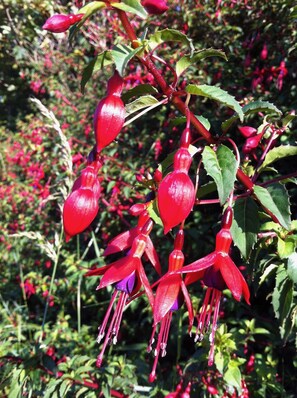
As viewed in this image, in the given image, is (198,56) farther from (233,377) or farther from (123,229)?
(123,229)

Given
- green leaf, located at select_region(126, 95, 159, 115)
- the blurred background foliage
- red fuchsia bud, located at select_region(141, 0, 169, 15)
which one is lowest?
the blurred background foliage

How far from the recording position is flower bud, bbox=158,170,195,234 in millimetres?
416

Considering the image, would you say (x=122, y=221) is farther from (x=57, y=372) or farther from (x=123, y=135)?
(x=57, y=372)

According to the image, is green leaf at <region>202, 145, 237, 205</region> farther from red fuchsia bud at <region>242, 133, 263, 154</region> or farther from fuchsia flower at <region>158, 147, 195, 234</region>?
red fuchsia bud at <region>242, 133, 263, 154</region>

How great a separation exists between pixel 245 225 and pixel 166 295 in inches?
8.2

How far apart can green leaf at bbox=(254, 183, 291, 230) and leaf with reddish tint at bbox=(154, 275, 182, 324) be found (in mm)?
190

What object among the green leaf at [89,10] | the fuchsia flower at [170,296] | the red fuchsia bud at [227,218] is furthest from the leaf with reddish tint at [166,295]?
the green leaf at [89,10]

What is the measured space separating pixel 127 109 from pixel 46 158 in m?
2.05

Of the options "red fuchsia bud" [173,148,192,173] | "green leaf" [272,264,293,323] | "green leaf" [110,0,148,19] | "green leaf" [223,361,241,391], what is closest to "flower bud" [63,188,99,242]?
"red fuchsia bud" [173,148,192,173]

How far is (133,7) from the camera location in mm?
437

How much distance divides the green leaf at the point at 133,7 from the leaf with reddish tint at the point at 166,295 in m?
0.30

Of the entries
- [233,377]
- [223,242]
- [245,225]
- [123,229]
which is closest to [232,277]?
[223,242]

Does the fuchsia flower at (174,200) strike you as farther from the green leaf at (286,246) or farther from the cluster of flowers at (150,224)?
the green leaf at (286,246)

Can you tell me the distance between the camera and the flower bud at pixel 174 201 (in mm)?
416
